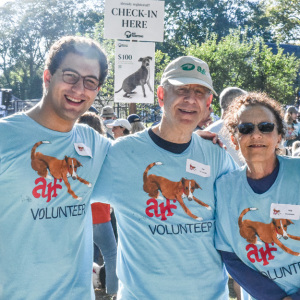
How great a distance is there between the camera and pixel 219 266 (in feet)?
7.57

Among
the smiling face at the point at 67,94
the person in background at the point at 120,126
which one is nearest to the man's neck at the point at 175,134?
the smiling face at the point at 67,94

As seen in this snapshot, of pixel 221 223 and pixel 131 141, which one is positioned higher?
pixel 131 141

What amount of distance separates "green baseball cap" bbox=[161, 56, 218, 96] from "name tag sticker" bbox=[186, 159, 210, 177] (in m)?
0.47

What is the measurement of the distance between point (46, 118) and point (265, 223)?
134 cm

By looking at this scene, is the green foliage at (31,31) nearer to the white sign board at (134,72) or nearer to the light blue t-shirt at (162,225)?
the white sign board at (134,72)

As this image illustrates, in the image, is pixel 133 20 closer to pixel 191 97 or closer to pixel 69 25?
pixel 191 97

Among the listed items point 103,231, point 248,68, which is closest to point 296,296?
point 103,231

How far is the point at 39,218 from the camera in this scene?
6.61ft

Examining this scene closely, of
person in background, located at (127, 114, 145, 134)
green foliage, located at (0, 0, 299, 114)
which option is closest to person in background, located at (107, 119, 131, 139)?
person in background, located at (127, 114, 145, 134)

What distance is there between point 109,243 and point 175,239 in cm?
246

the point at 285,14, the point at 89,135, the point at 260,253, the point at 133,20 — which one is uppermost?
the point at 285,14

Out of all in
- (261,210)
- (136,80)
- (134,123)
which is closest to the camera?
(261,210)

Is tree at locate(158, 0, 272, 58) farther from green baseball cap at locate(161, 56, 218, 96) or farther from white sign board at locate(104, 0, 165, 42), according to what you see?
green baseball cap at locate(161, 56, 218, 96)

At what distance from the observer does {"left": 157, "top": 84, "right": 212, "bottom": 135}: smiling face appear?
2414 mm
